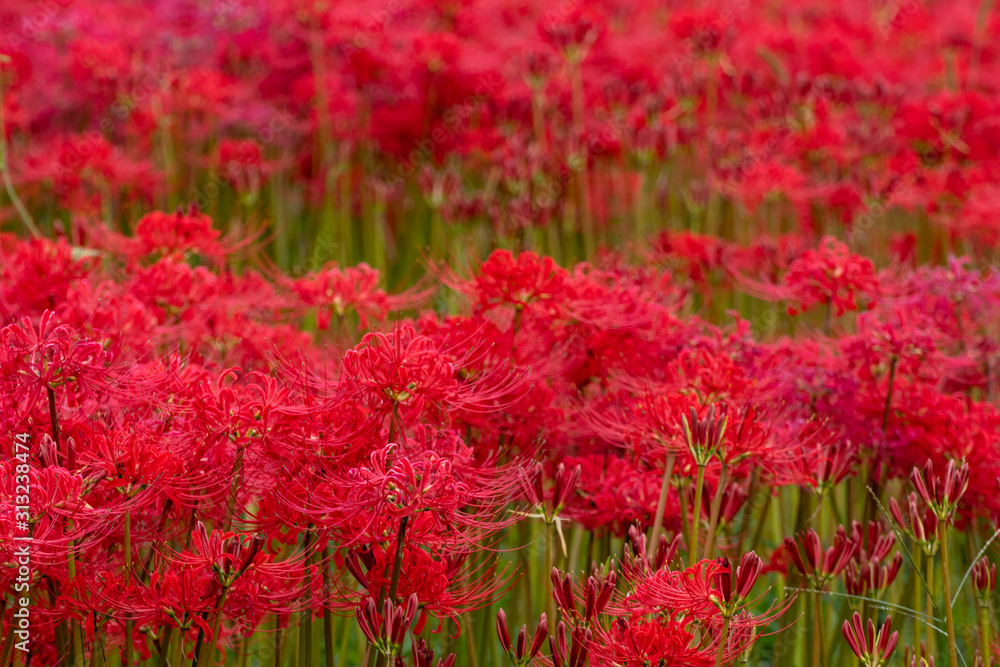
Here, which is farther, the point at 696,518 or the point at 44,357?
the point at 696,518

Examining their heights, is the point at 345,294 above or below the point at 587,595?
above

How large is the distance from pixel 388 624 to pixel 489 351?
81 cm

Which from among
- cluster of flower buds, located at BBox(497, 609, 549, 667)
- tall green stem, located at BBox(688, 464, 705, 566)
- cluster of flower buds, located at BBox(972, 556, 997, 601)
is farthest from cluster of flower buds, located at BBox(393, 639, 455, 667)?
cluster of flower buds, located at BBox(972, 556, 997, 601)

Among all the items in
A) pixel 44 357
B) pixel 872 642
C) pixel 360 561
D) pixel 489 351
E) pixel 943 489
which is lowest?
pixel 872 642

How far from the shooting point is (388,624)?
183 cm

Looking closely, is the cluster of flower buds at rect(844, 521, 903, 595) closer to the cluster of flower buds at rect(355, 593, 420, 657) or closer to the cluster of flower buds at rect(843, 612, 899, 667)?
the cluster of flower buds at rect(843, 612, 899, 667)

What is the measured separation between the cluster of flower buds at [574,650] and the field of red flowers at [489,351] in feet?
0.03

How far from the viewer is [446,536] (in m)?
2.09

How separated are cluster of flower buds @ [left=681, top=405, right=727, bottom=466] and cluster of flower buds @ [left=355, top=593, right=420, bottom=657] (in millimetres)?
635

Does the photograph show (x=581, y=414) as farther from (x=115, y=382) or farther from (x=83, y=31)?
(x=83, y=31)

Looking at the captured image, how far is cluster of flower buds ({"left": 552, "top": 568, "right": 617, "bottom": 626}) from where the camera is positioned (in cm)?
187

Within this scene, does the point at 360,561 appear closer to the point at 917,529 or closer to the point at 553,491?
the point at 553,491

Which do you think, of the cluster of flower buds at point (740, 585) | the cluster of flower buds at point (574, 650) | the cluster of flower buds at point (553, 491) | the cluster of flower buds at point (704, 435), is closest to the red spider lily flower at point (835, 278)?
the cluster of flower buds at point (704, 435)

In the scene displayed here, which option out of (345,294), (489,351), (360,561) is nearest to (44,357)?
(360,561)
